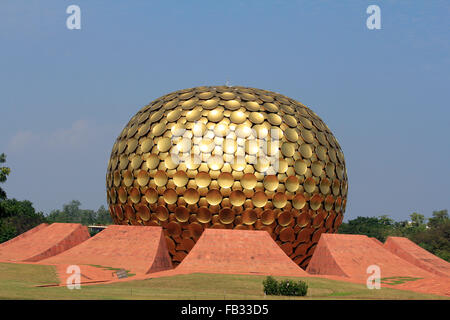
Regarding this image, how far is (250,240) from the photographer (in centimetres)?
2283

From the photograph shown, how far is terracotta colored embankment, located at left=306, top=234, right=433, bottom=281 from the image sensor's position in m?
22.9

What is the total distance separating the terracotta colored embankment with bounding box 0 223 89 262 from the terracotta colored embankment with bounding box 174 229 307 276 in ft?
25.5

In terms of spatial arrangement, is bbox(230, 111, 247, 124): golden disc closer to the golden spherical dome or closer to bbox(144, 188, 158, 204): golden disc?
Answer: the golden spherical dome

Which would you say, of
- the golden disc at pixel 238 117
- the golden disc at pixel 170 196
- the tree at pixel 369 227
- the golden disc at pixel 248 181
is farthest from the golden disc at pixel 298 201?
the tree at pixel 369 227

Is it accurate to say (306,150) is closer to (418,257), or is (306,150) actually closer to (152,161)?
(152,161)

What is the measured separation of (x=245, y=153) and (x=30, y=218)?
42.5 meters

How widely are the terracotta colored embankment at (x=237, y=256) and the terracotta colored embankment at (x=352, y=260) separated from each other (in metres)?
2.28

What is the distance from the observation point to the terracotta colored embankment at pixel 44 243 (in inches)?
1006

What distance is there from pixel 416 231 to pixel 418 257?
42622 millimetres

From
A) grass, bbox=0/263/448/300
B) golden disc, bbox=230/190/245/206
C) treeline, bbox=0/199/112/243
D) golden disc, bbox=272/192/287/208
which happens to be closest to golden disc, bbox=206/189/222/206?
golden disc, bbox=230/190/245/206

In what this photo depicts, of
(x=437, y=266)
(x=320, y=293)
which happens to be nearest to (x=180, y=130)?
(x=320, y=293)

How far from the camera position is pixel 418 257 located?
27.2 metres

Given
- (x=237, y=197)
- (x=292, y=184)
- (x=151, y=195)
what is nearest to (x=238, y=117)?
(x=237, y=197)
